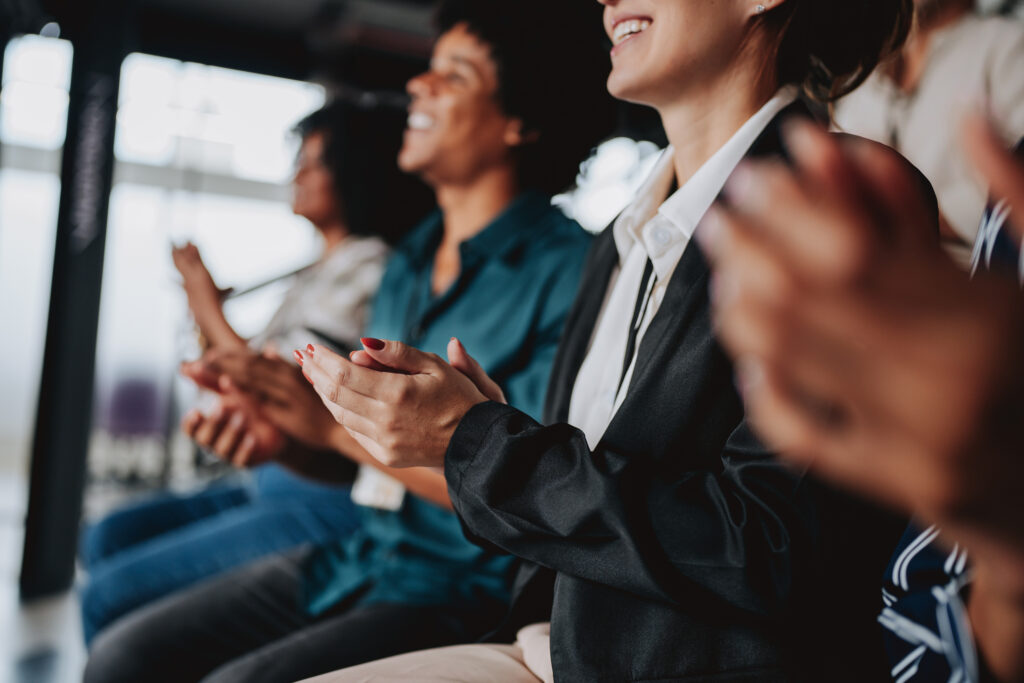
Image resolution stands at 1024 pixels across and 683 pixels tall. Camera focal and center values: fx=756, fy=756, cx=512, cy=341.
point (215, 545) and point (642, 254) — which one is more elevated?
point (642, 254)

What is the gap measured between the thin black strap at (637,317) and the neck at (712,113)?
16cm

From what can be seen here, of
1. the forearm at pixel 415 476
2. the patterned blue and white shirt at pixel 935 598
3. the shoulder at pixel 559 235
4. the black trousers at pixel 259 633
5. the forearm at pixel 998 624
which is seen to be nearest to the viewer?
the forearm at pixel 998 624

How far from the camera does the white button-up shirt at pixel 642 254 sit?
0.86 meters

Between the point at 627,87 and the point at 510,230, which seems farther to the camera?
the point at 510,230


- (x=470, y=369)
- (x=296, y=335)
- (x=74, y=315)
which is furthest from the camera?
(x=74, y=315)

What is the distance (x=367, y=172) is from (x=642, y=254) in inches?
62.4

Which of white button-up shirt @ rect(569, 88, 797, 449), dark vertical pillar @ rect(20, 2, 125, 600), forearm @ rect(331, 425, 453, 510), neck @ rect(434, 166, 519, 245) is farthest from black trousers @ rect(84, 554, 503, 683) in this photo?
dark vertical pillar @ rect(20, 2, 125, 600)

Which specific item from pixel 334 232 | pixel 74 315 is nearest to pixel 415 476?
pixel 334 232

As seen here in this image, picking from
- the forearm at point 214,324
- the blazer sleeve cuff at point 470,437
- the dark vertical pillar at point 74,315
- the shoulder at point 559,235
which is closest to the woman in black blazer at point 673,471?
the blazer sleeve cuff at point 470,437

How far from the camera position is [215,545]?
1764mm

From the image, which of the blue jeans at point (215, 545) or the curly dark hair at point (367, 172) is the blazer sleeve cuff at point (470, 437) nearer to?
the blue jeans at point (215, 545)

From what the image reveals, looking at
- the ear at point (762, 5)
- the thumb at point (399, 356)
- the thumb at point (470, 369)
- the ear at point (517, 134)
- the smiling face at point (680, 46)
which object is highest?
the ear at point (762, 5)

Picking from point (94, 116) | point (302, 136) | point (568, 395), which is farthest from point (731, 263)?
point (94, 116)

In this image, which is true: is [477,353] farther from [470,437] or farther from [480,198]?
[470,437]
